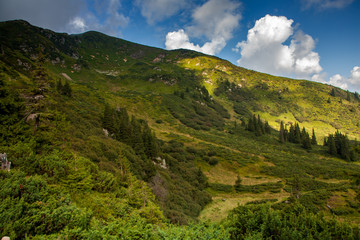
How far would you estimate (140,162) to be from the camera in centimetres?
2848

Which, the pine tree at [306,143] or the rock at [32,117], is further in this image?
the pine tree at [306,143]

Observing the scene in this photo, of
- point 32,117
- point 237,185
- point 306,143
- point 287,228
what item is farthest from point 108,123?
point 306,143

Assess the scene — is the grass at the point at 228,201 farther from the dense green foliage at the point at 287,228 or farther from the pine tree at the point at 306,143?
the pine tree at the point at 306,143

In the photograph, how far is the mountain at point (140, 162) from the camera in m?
7.41

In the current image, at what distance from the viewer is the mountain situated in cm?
741

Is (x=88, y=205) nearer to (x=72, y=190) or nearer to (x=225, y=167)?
(x=72, y=190)

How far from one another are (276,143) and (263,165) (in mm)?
45655

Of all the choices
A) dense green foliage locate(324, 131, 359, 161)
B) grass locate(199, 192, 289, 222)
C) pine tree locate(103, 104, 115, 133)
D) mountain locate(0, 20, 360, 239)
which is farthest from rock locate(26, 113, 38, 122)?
dense green foliage locate(324, 131, 359, 161)

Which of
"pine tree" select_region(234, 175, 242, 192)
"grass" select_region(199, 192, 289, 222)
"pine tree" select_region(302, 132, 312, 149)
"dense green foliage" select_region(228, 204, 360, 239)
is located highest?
"pine tree" select_region(302, 132, 312, 149)

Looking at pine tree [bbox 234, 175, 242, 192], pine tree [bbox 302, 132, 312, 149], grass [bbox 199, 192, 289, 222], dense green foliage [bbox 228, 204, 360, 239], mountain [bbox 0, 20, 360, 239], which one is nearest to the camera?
mountain [bbox 0, 20, 360, 239]

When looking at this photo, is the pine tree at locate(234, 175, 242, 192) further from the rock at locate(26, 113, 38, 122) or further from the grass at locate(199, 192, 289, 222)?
the rock at locate(26, 113, 38, 122)

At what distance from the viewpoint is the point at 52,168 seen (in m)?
11.3

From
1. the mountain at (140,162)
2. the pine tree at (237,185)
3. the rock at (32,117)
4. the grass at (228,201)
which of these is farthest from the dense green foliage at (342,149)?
the rock at (32,117)

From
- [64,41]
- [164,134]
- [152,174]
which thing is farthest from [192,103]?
[64,41]
